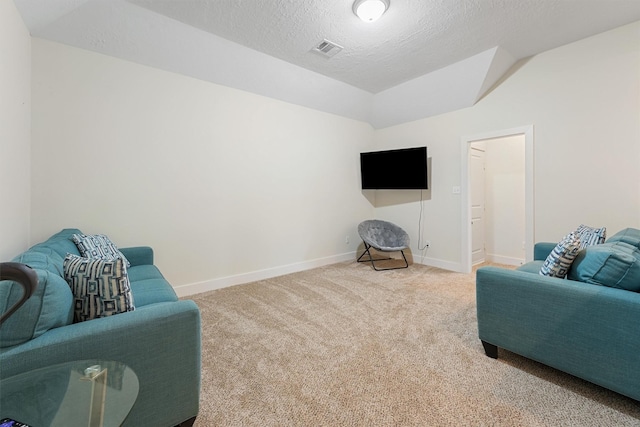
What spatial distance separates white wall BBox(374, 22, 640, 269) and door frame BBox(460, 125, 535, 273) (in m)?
0.06

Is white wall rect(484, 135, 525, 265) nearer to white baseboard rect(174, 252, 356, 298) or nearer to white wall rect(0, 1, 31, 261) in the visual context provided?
white baseboard rect(174, 252, 356, 298)

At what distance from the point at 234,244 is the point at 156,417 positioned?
249 centimetres

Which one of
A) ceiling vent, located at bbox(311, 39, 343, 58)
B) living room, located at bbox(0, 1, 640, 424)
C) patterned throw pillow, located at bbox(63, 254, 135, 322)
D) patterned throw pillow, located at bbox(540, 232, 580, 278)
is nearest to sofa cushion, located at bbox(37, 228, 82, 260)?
living room, located at bbox(0, 1, 640, 424)

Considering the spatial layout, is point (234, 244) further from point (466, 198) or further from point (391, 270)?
point (466, 198)

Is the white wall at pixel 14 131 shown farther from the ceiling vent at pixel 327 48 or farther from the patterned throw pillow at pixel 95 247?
the ceiling vent at pixel 327 48

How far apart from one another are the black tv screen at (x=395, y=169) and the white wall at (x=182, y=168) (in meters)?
0.67

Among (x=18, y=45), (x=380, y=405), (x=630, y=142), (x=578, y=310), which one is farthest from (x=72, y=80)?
(x=630, y=142)

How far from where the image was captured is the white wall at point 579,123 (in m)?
2.77

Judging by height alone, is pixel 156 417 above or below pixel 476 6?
below

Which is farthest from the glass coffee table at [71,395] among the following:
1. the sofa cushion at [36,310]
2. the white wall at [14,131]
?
the white wall at [14,131]

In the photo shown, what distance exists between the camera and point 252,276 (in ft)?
12.3

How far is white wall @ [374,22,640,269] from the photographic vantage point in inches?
109

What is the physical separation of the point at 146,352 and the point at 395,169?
4.16 m

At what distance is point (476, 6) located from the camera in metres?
2.44
